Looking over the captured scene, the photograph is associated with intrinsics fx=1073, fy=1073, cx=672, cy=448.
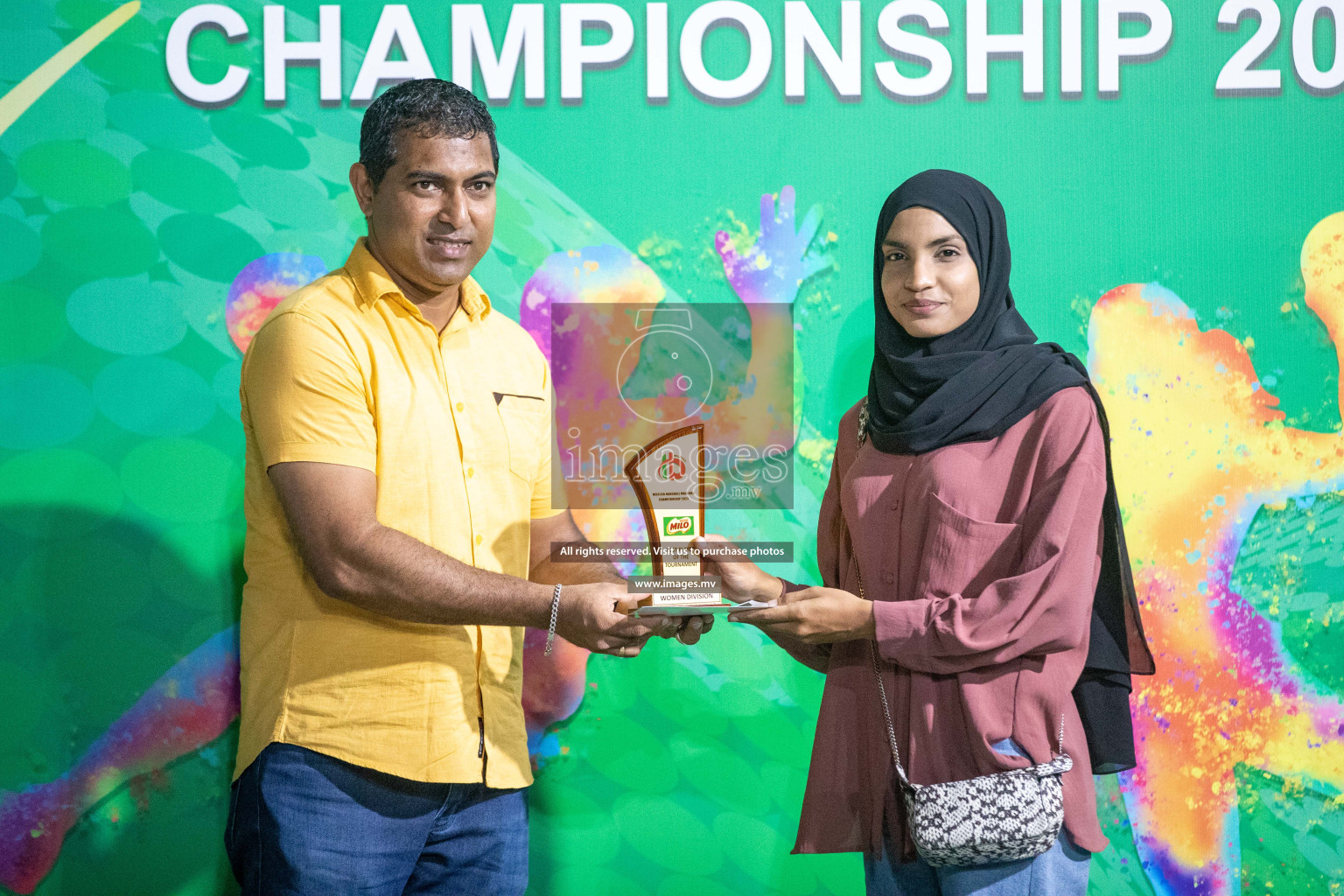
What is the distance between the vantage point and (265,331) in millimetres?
1802

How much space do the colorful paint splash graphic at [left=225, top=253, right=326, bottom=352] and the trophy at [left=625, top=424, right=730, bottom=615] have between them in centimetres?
124

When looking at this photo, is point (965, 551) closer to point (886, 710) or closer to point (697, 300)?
point (886, 710)

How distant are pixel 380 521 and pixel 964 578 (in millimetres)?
941

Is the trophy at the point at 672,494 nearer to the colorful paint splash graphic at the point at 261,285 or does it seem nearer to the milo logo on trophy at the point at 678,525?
the milo logo on trophy at the point at 678,525

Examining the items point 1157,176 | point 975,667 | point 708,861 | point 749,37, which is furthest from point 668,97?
point 708,861

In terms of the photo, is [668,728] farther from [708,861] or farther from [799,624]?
[799,624]

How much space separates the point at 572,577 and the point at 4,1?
219 cm

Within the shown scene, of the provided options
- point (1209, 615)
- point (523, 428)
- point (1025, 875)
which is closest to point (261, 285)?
point (523, 428)

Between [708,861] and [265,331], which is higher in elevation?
[265,331]

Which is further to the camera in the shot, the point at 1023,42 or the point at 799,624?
the point at 1023,42

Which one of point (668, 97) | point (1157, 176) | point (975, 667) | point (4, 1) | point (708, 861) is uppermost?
point (4, 1)

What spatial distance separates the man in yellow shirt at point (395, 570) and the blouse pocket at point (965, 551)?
46cm

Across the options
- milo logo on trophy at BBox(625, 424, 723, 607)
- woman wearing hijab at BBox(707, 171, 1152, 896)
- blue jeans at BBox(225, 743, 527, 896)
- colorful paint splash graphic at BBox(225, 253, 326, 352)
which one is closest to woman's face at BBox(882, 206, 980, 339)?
woman wearing hijab at BBox(707, 171, 1152, 896)

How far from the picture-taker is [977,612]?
1581 millimetres
